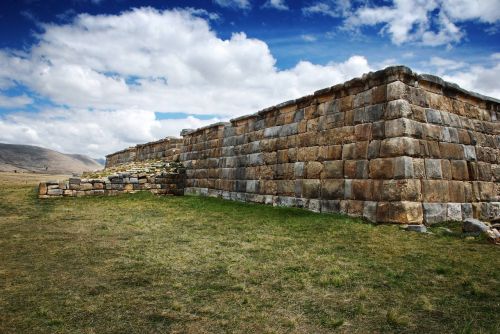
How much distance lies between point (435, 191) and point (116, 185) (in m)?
12.7

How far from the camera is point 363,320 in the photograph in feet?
11.7

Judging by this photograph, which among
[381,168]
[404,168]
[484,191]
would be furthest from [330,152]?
[484,191]

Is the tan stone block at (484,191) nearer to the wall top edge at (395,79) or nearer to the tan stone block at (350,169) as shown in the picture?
the wall top edge at (395,79)

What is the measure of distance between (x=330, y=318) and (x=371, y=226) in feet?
15.1

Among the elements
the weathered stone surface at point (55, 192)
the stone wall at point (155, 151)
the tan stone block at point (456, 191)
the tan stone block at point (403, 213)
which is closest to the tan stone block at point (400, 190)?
the tan stone block at point (403, 213)

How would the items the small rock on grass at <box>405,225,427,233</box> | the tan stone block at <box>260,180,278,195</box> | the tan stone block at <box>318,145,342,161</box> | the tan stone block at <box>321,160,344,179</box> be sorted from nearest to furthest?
the small rock on grass at <box>405,225,427,233</box>, the tan stone block at <box>321,160,344,179</box>, the tan stone block at <box>318,145,342,161</box>, the tan stone block at <box>260,180,278,195</box>

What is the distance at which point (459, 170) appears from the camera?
29.5ft

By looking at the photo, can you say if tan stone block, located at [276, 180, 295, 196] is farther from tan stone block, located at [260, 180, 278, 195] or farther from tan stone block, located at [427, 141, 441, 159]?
tan stone block, located at [427, 141, 441, 159]

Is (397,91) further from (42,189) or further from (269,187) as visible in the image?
(42,189)

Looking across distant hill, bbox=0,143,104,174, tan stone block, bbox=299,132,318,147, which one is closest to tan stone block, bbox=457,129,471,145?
tan stone block, bbox=299,132,318,147

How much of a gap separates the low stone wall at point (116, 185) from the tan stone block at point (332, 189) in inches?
373

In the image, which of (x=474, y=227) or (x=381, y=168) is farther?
(x=381, y=168)

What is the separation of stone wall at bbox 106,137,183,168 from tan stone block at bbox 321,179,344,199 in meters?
12.4

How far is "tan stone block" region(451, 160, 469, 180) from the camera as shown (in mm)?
8828
